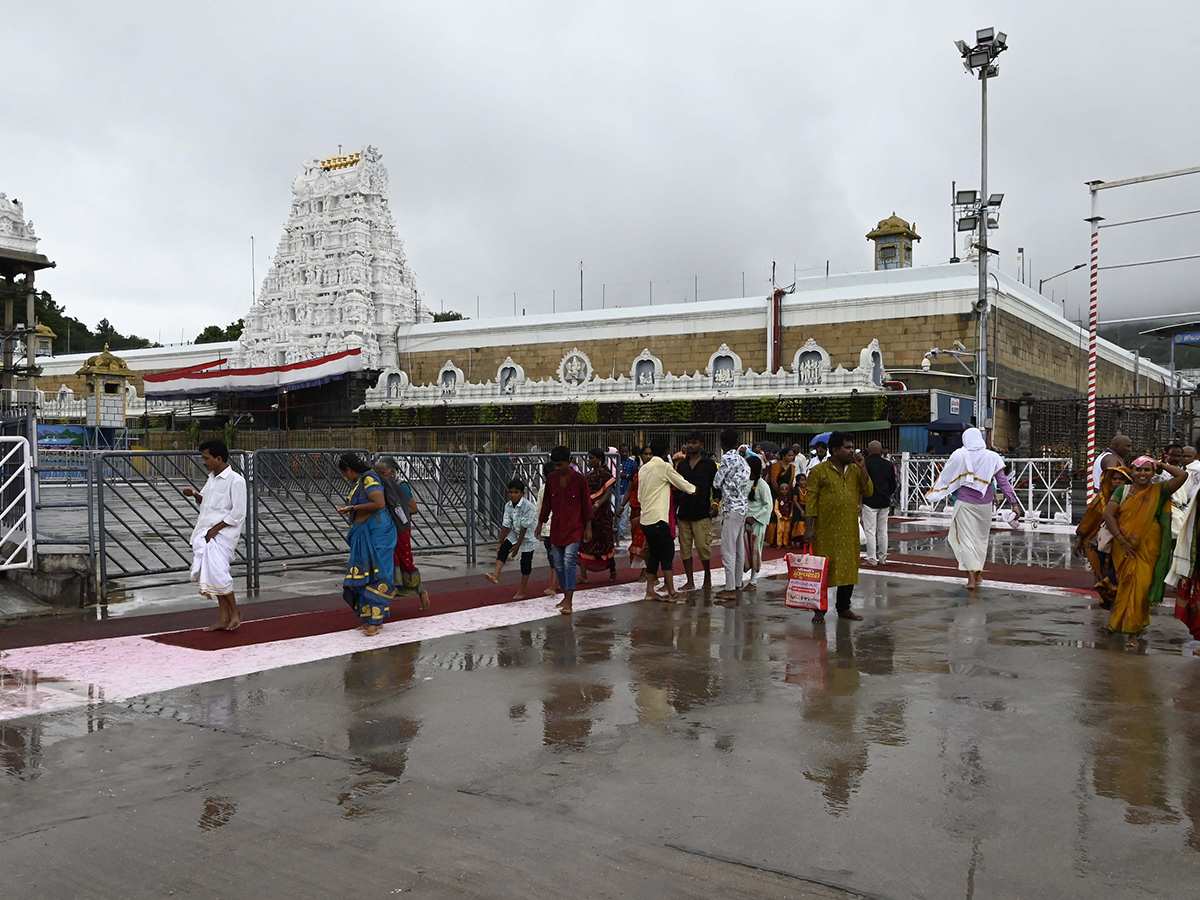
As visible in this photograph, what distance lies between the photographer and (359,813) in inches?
147

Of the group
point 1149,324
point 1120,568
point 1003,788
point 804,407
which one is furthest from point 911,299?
point 1003,788

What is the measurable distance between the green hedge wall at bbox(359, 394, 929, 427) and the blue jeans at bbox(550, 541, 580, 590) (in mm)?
19621

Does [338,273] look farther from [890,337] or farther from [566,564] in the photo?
[566,564]

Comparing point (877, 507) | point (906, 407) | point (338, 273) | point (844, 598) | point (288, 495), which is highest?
point (338, 273)

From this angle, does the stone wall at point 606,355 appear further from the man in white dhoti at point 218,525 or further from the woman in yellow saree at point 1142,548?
the man in white dhoti at point 218,525

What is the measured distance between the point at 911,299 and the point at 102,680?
2937 cm

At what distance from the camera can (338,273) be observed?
139 feet

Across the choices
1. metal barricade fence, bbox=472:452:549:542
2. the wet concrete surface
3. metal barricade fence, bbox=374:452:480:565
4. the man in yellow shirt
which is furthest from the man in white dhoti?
metal barricade fence, bbox=472:452:549:542

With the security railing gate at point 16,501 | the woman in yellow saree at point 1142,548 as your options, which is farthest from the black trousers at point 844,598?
the security railing gate at point 16,501

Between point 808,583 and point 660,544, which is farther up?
point 660,544

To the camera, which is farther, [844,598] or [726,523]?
[726,523]

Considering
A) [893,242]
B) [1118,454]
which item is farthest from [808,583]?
[893,242]

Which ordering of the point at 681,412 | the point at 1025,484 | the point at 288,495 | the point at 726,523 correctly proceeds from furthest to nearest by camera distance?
1. the point at 681,412
2. the point at 1025,484
3. the point at 288,495
4. the point at 726,523

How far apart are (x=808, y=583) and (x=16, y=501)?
6.94 m
